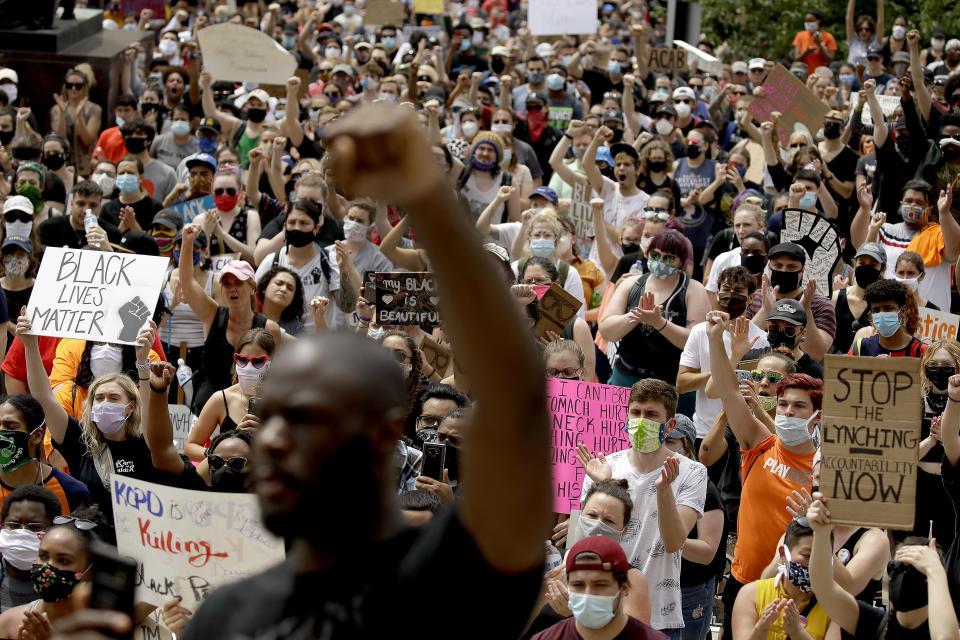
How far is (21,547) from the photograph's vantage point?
18.3 ft

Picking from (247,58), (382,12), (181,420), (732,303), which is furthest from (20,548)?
(382,12)

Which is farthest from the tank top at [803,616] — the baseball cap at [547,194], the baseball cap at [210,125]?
the baseball cap at [210,125]

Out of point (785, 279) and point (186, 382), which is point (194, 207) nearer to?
point (186, 382)

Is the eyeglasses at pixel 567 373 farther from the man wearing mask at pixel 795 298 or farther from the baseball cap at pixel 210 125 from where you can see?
the baseball cap at pixel 210 125

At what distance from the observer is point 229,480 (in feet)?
19.4

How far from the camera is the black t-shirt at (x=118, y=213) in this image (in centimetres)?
1026

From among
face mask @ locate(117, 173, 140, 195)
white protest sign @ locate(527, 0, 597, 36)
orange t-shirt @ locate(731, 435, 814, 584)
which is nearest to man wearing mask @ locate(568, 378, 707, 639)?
orange t-shirt @ locate(731, 435, 814, 584)

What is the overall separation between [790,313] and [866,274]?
5.19 ft

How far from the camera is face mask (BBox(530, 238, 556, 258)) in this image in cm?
895

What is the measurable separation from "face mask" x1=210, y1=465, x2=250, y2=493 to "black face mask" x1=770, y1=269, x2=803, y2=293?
12.2 ft

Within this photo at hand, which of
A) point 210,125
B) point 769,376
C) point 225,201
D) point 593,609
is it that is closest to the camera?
point 593,609

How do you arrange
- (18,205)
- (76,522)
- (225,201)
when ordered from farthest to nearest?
(225,201) → (18,205) → (76,522)

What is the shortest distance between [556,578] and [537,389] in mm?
4040

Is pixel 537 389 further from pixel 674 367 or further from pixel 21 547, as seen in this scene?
pixel 674 367
